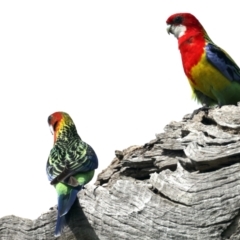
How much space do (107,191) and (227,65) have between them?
331 cm

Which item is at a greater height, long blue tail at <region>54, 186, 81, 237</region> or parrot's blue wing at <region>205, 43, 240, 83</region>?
parrot's blue wing at <region>205, 43, 240, 83</region>

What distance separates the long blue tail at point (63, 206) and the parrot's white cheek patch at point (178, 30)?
3780 mm

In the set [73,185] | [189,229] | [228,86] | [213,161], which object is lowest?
[189,229]

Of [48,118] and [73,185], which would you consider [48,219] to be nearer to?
[73,185]

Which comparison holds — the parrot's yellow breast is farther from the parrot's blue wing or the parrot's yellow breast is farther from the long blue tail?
the long blue tail

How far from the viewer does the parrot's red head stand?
37.2 ft

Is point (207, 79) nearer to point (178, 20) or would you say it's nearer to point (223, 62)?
point (223, 62)

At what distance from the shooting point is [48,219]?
328 inches

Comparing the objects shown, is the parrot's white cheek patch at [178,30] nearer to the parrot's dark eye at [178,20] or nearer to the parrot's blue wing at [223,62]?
the parrot's dark eye at [178,20]

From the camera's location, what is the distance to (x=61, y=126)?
11703 mm

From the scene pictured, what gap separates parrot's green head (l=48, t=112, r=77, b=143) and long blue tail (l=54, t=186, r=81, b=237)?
2.69m

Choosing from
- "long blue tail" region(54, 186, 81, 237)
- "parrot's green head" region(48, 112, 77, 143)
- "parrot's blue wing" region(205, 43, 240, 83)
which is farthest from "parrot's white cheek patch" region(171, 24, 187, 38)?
"long blue tail" region(54, 186, 81, 237)

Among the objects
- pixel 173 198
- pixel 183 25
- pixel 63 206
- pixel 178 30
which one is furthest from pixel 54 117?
pixel 173 198

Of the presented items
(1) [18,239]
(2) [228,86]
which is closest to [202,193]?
(1) [18,239]
